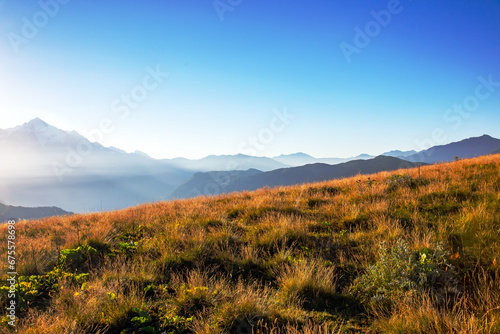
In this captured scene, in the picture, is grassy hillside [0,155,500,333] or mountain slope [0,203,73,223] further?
mountain slope [0,203,73,223]

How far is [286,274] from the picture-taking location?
158 inches

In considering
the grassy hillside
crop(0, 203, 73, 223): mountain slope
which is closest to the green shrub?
the grassy hillside

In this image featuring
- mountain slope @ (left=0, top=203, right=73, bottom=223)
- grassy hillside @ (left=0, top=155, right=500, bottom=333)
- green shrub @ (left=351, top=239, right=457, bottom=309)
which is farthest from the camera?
mountain slope @ (left=0, top=203, right=73, bottom=223)

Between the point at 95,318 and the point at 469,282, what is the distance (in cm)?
505

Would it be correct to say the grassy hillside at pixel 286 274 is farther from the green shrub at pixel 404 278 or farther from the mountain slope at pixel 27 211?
the mountain slope at pixel 27 211

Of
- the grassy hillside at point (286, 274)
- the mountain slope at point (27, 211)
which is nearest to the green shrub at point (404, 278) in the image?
the grassy hillside at point (286, 274)

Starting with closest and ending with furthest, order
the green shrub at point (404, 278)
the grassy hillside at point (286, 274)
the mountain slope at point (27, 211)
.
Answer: the grassy hillside at point (286, 274) < the green shrub at point (404, 278) < the mountain slope at point (27, 211)

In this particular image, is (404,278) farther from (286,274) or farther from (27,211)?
(27,211)

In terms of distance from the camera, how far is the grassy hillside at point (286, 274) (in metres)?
2.95

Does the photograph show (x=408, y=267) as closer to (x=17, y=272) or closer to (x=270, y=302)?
(x=270, y=302)

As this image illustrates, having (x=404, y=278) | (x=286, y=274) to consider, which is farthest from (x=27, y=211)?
(x=404, y=278)

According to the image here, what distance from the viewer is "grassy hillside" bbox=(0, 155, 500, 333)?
2.95m

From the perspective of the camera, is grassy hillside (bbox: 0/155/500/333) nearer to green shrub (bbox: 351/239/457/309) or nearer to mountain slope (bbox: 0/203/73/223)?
green shrub (bbox: 351/239/457/309)

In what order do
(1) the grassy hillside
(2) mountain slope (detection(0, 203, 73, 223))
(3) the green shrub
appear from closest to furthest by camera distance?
(1) the grassy hillside < (3) the green shrub < (2) mountain slope (detection(0, 203, 73, 223))
